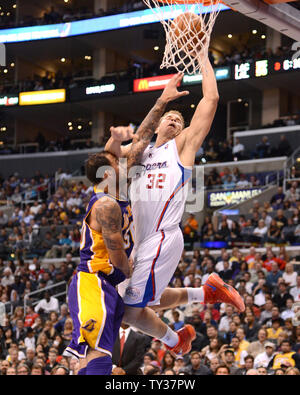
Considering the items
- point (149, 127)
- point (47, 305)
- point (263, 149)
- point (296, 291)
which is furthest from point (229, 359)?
point (263, 149)

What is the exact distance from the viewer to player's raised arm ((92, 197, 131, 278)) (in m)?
4.54

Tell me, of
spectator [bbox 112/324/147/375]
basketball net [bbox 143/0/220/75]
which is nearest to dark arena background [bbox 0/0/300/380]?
spectator [bbox 112/324/147/375]

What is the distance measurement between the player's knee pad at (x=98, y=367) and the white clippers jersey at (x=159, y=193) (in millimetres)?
887

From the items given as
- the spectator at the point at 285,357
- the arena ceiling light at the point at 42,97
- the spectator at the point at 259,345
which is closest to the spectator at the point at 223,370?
the spectator at the point at 285,357

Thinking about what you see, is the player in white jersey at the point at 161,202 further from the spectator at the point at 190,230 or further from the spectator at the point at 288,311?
the spectator at the point at 190,230

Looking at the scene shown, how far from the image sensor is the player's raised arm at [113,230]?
4.54 metres

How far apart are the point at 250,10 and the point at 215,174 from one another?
43.0 ft

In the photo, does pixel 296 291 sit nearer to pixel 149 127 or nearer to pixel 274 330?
pixel 274 330

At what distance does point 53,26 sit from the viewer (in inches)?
1014

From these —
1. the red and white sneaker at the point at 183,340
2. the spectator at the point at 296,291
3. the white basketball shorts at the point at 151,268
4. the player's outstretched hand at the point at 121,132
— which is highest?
the player's outstretched hand at the point at 121,132

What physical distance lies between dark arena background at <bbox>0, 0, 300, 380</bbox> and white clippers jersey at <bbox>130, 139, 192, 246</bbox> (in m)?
1.16

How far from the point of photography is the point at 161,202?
4879mm

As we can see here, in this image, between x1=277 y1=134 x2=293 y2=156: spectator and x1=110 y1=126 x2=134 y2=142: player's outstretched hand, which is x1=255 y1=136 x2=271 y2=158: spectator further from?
x1=110 y1=126 x2=134 y2=142: player's outstretched hand

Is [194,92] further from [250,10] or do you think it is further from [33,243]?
[250,10]
